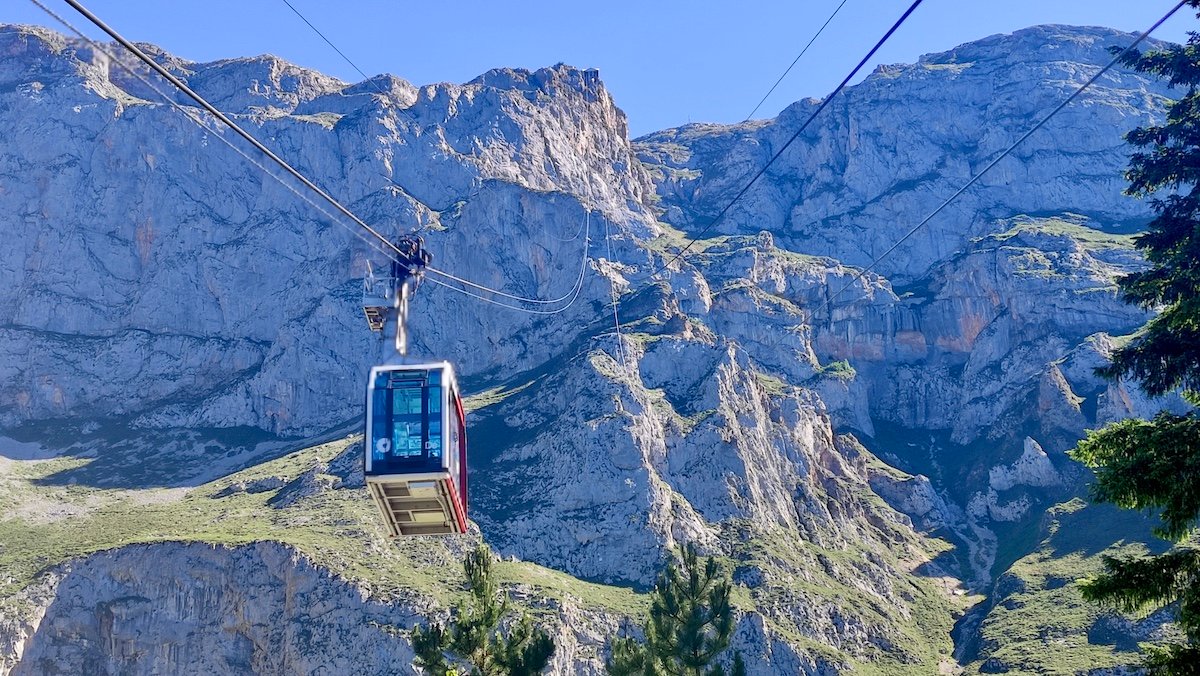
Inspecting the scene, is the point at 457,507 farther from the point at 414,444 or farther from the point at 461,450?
the point at 414,444

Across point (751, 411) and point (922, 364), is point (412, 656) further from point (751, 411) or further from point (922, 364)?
point (922, 364)

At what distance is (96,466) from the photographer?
15250cm

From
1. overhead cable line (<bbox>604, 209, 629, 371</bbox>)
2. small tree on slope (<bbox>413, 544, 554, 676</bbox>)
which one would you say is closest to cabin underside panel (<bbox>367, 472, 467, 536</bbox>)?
small tree on slope (<bbox>413, 544, 554, 676</bbox>)

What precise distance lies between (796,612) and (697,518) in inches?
653

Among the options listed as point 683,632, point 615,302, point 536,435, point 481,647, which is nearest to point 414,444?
point 481,647

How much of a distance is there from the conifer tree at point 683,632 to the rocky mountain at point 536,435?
3600cm

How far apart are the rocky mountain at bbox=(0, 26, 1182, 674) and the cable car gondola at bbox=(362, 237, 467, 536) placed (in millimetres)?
44246

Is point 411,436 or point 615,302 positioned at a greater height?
point 615,302

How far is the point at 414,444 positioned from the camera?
112ft

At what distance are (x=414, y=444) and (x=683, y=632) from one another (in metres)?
26.5

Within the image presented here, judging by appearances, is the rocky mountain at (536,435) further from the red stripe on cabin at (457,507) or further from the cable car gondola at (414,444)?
the cable car gondola at (414,444)

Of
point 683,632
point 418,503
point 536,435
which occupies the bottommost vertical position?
point 683,632

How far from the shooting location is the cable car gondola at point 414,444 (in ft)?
111

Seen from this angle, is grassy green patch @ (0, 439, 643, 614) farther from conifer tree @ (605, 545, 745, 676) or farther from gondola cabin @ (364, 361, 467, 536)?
gondola cabin @ (364, 361, 467, 536)
